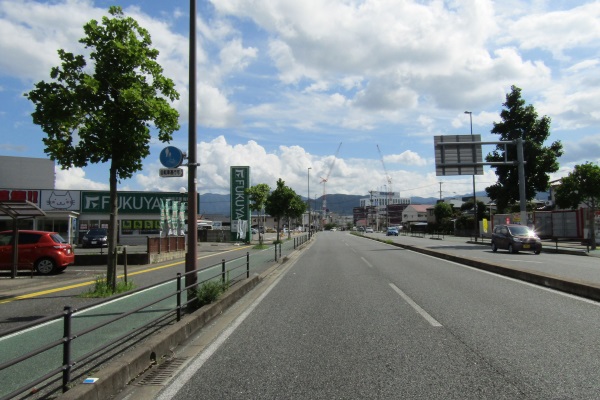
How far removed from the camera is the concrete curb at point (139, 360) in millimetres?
4184

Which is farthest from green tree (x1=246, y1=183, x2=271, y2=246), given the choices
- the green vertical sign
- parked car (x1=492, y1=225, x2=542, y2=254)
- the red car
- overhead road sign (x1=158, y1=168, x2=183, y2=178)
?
overhead road sign (x1=158, y1=168, x2=183, y2=178)

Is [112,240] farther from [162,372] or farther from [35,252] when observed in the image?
[35,252]

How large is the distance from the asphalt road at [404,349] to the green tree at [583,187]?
22714mm

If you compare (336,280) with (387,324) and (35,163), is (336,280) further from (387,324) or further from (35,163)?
(35,163)

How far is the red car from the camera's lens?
16.0 meters

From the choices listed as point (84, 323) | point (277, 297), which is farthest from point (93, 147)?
point (277, 297)

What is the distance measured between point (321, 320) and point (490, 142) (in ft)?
78.6

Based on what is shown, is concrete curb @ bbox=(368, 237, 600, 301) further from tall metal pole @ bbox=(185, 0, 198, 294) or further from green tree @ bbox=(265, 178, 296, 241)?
green tree @ bbox=(265, 178, 296, 241)

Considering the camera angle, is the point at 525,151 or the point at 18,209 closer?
the point at 18,209

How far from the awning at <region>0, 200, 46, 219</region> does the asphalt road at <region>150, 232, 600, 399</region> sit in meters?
9.23

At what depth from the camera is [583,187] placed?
29406mm

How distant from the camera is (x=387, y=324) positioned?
745 cm

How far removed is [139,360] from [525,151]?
39.1 meters

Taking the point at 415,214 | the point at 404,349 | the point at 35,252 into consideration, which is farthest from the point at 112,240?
the point at 415,214
